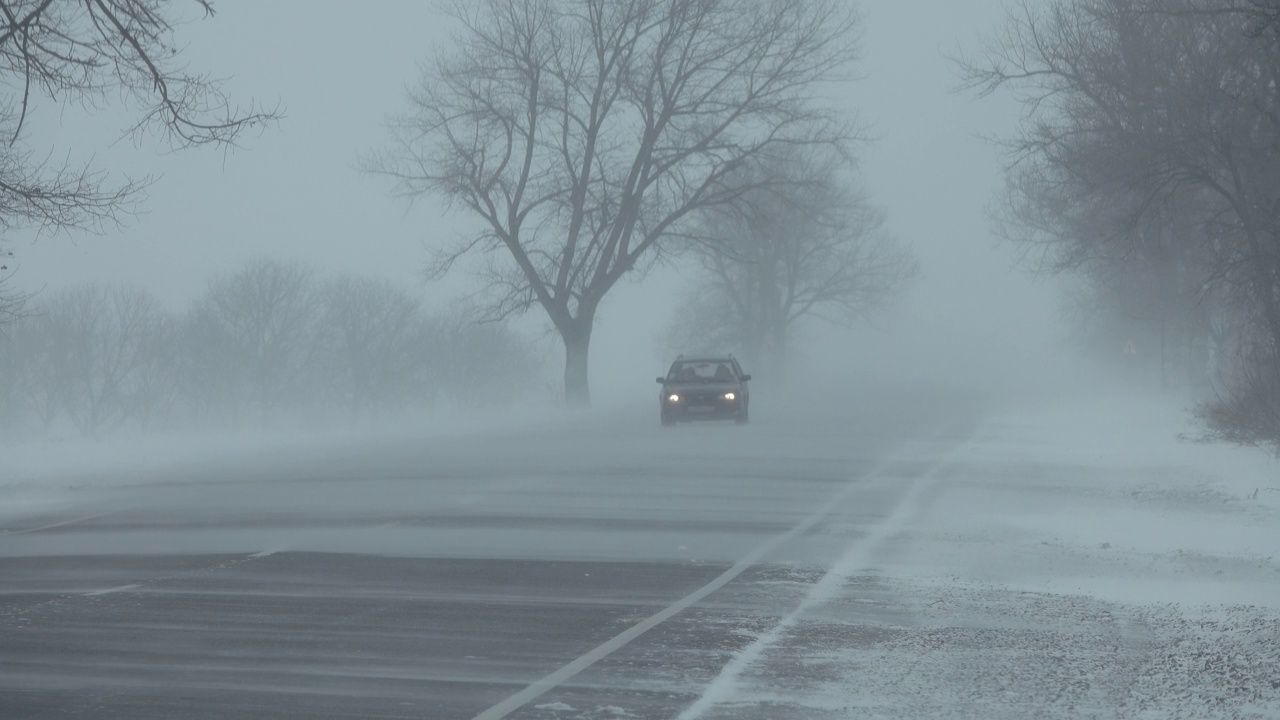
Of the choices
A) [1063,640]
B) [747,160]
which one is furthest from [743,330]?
[1063,640]

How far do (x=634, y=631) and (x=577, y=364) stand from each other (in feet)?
110

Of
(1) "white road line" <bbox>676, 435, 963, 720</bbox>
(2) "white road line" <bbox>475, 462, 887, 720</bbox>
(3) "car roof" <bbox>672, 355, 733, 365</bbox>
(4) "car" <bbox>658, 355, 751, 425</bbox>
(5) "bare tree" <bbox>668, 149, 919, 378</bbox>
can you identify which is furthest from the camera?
(5) "bare tree" <bbox>668, 149, 919, 378</bbox>

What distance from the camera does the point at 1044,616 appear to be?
885 cm

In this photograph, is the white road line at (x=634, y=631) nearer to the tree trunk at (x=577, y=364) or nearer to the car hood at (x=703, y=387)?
the car hood at (x=703, y=387)

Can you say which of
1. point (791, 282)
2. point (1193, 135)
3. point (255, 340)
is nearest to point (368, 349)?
point (255, 340)

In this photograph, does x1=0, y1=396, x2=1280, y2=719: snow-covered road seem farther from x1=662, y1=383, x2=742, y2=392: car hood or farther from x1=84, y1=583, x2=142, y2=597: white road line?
x1=662, y1=383, x2=742, y2=392: car hood

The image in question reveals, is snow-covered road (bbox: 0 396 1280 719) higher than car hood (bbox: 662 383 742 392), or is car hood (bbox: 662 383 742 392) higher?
car hood (bbox: 662 383 742 392)

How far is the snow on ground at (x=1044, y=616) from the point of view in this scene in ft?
21.9

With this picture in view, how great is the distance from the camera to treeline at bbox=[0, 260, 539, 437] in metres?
84.2

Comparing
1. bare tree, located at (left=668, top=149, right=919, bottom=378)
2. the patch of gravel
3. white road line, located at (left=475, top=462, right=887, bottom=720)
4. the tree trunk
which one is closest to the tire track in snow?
white road line, located at (left=475, top=462, right=887, bottom=720)

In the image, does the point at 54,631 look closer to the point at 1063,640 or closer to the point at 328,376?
the point at 1063,640

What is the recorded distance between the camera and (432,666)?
7.28 meters

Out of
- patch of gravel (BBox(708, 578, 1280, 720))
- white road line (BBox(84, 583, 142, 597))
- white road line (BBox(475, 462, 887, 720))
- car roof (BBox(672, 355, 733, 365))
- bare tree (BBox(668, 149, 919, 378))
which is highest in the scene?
bare tree (BBox(668, 149, 919, 378))

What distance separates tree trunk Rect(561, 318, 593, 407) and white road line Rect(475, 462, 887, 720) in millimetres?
27690
